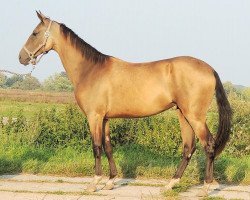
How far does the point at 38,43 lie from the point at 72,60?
666 millimetres

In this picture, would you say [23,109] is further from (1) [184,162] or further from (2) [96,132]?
(1) [184,162]

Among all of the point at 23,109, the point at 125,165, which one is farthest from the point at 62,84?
the point at 125,165

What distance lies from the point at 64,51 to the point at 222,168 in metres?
3.71

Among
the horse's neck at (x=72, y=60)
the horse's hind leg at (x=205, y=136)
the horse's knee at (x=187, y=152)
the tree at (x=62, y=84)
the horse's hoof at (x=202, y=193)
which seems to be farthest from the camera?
the tree at (x=62, y=84)

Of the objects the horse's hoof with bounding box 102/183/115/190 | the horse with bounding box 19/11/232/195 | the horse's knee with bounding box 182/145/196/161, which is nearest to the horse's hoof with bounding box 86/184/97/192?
the horse with bounding box 19/11/232/195

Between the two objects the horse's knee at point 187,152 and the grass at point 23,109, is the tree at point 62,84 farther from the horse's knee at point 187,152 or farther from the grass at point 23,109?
the horse's knee at point 187,152

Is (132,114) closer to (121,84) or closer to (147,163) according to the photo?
(121,84)

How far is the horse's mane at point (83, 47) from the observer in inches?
306

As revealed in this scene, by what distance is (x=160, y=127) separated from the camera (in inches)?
425

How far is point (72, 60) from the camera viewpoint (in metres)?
7.83

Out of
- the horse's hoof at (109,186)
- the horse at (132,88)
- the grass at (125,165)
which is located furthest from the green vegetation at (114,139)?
the horse at (132,88)

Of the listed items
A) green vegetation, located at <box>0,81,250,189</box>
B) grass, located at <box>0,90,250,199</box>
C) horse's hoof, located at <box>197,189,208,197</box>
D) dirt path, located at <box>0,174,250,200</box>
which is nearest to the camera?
dirt path, located at <box>0,174,250,200</box>

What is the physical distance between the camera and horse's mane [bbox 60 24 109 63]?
25.5 ft

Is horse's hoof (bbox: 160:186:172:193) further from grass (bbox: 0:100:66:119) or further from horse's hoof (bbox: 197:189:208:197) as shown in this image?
grass (bbox: 0:100:66:119)
